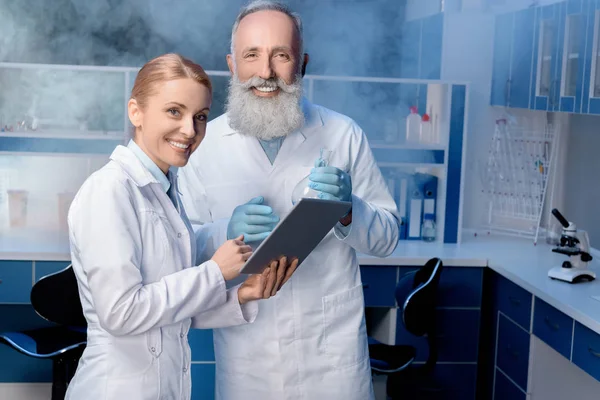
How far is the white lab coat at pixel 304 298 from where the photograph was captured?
6.38 feet

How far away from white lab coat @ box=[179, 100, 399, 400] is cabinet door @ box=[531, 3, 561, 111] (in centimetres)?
173

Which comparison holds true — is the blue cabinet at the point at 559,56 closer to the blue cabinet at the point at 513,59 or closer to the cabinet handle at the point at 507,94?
the blue cabinet at the point at 513,59

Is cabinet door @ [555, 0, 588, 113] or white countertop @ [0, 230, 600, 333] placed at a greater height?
cabinet door @ [555, 0, 588, 113]

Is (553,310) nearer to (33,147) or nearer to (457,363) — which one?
(457,363)

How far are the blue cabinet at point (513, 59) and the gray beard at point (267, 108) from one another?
2.11 metres

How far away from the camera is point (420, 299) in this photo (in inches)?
116

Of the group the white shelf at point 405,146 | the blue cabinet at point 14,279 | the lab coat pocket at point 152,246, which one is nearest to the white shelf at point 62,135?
the blue cabinet at point 14,279

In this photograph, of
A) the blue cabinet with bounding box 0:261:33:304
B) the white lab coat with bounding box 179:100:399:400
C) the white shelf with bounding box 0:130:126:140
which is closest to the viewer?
the white lab coat with bounding box 179:100:399:400

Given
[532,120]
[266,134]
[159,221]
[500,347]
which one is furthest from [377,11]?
[159,221]

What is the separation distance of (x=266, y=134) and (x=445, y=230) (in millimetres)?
2119

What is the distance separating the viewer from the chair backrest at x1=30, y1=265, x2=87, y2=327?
2.88 m

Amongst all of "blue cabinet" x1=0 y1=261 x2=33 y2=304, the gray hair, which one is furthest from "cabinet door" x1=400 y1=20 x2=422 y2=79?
the gray hair

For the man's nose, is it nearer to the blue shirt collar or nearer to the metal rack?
the blue shirt collar

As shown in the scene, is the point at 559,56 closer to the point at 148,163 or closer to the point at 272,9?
the point at 272,9
